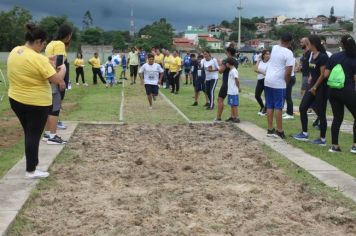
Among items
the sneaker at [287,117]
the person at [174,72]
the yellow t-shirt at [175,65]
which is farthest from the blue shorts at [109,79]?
the sneaker at [287,117]

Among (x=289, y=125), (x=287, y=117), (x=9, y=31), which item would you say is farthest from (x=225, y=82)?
(x=9, y=31)

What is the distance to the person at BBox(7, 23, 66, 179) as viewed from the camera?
6.27 m

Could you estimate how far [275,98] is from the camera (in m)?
9.71

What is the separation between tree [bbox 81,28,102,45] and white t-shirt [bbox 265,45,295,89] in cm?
10494

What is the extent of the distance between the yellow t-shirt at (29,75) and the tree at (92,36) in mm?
107491

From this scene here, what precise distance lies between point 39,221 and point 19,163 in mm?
2627

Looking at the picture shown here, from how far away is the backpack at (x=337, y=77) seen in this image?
8.27 m

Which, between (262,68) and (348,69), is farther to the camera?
(262,68)

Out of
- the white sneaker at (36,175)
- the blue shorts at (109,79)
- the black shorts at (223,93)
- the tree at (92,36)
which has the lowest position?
the white sneaker at (36,175)

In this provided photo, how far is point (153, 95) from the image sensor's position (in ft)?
51.9

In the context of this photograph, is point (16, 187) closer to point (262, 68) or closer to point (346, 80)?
point (346, 80)

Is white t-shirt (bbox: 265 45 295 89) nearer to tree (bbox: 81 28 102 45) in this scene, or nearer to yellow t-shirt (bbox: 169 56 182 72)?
yellow t-shirt (bbox: 169 56 182 72)

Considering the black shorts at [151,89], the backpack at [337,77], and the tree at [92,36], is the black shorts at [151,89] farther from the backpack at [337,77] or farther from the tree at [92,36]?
the tree at [92,36]

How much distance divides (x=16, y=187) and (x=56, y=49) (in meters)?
3.17
